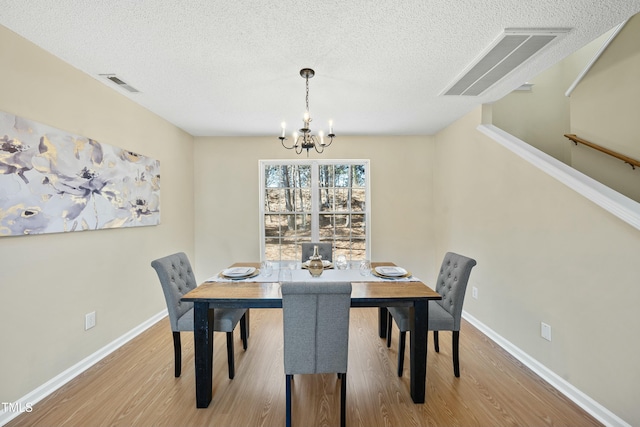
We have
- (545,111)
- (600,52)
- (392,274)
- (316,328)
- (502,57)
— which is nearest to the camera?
(316,328)

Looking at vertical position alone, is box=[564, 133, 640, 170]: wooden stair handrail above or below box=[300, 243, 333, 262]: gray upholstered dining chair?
above

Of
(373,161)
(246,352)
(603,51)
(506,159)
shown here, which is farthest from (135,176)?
(603,51)

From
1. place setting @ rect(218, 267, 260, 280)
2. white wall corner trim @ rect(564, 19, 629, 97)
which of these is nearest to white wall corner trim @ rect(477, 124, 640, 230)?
white wall corner trim @ rect(564, 19, 629, 97)

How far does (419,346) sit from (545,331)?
1209mm

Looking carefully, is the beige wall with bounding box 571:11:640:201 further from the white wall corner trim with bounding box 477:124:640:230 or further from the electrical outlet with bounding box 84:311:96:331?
the electrical outlet with bounding box 84:311:96:331

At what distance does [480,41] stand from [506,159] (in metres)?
1.27

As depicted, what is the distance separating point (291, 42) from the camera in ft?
6.27

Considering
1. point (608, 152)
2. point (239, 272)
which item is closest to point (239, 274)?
point (239, 272)

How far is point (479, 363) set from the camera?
8.02 ft

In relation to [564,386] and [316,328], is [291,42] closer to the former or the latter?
[316,328]

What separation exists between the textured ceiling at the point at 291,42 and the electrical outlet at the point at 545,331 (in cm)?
215

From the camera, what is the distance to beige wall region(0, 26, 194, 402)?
1.84m

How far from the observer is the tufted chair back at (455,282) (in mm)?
2186

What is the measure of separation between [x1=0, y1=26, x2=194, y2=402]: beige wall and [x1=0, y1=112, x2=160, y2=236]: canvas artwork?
0.30 ft
